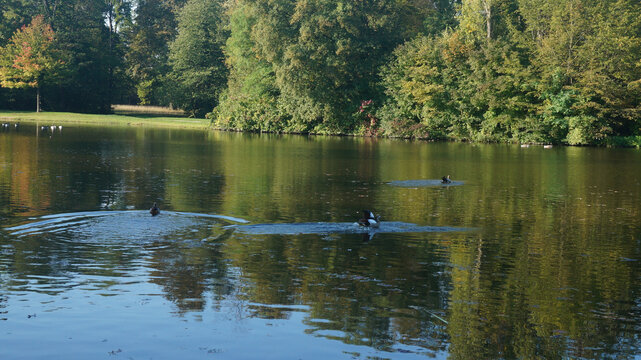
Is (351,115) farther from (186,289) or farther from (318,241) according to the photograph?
(186,289)

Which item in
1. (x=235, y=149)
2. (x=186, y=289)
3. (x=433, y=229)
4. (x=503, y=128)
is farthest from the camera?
(x=503, y=128)

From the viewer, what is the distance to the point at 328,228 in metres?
16.8

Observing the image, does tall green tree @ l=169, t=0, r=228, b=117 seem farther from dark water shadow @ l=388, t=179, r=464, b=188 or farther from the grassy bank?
dark water shadow @ l=388, t=179, r=464, b=188

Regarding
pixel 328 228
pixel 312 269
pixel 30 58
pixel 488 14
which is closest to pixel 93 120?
pixel 30 58

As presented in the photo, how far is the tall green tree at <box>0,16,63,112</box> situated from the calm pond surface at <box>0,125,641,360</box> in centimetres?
6230

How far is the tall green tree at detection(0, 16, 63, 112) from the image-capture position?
83188mm

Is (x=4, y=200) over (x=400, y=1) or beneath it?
beneath

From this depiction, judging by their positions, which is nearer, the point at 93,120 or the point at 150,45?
the point at 93,120

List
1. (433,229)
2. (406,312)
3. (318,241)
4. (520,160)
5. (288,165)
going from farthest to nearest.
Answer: (520,160) < (288,165) < (433,229) < (318,241) < (406,312)

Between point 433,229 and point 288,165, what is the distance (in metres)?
16.8

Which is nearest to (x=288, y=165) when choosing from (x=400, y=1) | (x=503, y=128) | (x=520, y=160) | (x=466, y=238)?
(x=520, y=160)

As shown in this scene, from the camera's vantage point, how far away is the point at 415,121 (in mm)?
64625

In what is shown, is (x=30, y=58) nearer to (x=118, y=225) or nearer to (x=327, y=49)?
(x=327, y=49)

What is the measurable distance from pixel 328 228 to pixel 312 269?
4289 millimetres
